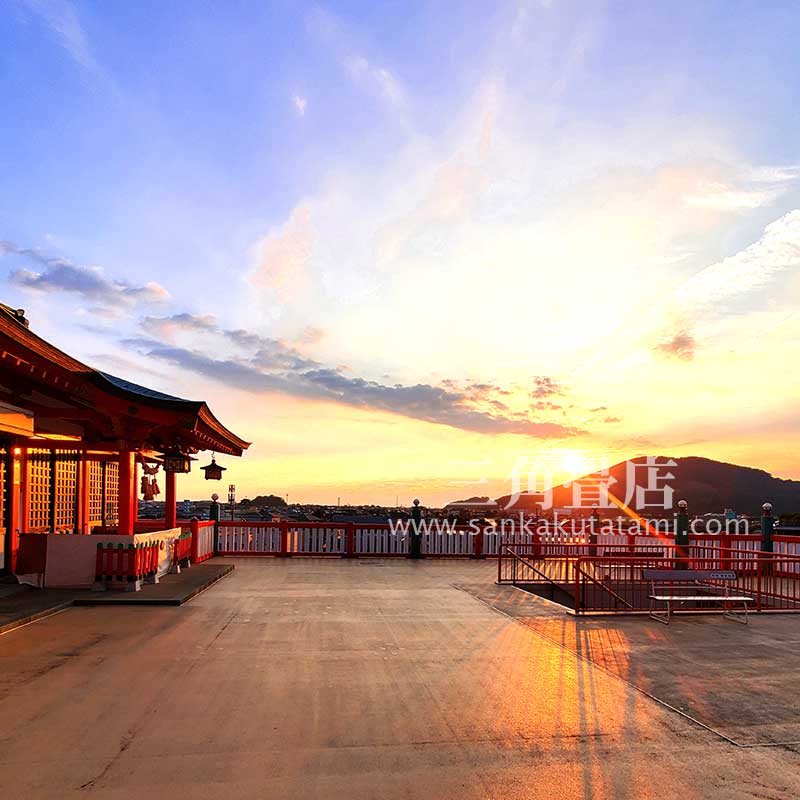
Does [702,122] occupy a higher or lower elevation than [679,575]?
higher

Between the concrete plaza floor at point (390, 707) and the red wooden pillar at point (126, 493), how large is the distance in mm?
2409

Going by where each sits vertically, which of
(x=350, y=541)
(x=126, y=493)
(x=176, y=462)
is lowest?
(x=350, y=541)

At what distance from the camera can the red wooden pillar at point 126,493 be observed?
43.0ft

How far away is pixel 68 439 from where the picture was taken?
589 inches

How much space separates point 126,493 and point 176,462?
5404 mm

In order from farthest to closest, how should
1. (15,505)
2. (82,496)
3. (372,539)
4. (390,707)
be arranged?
(372,539)
(82,496)
(15,505)
(390,707)

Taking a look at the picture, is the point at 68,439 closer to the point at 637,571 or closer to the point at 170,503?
the point at 170,503

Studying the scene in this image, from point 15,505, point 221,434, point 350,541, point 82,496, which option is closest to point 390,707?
point 15,505

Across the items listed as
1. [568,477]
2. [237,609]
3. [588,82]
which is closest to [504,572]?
[237,609]

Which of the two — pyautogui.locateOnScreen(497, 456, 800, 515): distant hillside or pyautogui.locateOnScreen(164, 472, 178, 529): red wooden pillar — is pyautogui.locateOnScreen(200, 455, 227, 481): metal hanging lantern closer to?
pyautogui.locateOnScreen(164, 472, 178, 529): red wooden pillar

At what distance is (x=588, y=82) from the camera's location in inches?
484

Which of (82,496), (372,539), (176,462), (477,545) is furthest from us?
(477,545)

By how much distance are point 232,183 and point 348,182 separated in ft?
8.61

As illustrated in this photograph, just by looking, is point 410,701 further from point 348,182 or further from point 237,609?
point 348,182
